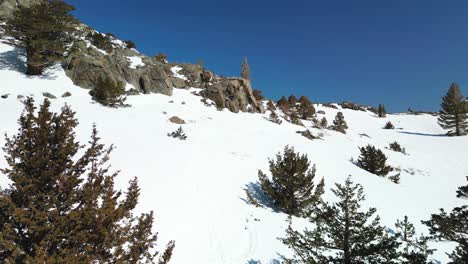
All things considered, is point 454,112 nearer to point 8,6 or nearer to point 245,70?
point 245,70

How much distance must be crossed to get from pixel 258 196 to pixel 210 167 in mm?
3376

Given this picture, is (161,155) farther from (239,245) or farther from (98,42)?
(98,42)

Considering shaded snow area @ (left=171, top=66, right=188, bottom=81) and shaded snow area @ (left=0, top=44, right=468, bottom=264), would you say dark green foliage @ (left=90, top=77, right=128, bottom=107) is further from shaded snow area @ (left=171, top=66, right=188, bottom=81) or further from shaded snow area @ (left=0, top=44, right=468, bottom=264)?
shaded snow area @ (left=171, top=66, right=188, bottom=81)

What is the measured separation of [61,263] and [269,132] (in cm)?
2452

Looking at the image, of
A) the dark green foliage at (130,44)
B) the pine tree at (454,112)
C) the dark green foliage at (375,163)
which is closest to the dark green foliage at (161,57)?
the dark green foliage at (130,44)

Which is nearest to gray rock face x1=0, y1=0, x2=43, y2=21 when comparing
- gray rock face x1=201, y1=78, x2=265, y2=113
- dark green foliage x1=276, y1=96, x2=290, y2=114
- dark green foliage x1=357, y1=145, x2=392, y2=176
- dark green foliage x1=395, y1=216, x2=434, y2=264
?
gray rock face x1=201, y1=78, x2=265, y2=113

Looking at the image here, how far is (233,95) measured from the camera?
36.3 meters

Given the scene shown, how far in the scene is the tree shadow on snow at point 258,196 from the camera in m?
12.7

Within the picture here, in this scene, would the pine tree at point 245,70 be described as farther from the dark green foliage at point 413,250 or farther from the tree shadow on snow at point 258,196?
the dark green foliage at point 413,250

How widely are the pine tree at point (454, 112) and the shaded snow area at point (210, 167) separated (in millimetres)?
15403

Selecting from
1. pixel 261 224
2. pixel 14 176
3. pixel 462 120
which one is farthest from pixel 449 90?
pixel 14 176

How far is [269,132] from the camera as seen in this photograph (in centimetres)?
2755

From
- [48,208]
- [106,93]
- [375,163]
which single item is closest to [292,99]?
[375,163]

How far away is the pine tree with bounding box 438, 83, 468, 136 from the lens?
4528 centimetres
